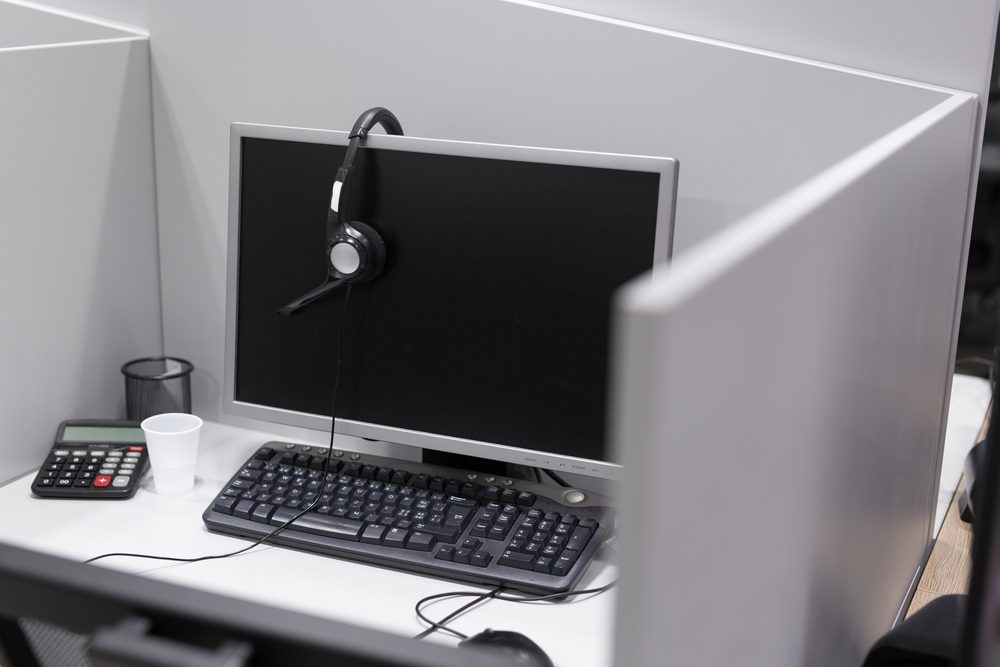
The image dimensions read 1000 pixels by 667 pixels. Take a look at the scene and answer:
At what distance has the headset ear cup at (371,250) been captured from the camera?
1018 millimetres

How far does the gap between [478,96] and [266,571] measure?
507 mm

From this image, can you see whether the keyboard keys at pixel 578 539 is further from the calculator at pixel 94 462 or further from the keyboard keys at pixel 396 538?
the calculator at pixel 94 462

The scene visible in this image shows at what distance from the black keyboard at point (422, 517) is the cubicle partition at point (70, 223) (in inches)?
10.0

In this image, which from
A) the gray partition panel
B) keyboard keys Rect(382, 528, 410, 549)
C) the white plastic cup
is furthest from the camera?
the white plastic cup

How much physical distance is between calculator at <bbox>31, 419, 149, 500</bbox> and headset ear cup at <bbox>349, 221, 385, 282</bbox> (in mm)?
324

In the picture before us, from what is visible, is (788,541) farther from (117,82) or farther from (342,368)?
(117,82)

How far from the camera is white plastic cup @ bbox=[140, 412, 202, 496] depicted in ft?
3.54

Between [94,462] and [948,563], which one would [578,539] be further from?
[94,462]

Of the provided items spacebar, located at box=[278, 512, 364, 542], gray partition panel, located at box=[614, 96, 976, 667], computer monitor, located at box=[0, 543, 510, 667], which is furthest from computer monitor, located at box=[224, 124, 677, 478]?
computer monitor, located at box=[0, 543, 510, 667]

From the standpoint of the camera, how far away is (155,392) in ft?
4.01

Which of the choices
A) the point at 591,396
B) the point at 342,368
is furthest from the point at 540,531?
the point at 342,368

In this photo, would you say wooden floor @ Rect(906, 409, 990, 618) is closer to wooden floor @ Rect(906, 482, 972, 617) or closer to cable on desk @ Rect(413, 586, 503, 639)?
wooden floor @ Rect(906, 482, 972, 617)

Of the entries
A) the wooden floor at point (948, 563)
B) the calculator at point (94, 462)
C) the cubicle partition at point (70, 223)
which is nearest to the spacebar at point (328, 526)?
the calculator at point (94, 462)

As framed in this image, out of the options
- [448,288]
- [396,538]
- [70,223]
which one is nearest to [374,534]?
[396,538]
